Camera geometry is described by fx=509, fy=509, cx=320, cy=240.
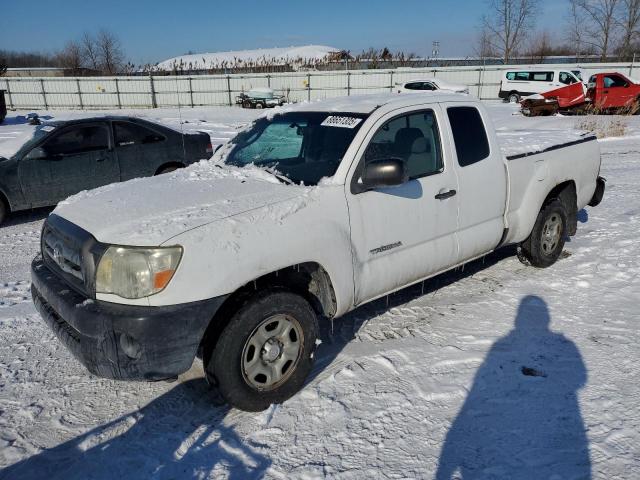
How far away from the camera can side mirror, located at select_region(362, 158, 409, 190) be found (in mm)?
3344

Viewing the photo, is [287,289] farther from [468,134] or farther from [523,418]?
[468,134]

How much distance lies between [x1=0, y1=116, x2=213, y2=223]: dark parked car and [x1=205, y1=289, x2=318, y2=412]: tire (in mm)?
5818

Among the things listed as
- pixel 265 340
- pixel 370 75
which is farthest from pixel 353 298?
pixel 370 75

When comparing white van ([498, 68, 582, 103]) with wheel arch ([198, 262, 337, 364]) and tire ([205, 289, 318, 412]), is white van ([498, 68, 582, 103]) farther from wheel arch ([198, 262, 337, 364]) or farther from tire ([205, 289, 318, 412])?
tire ([205, 289, 318, 412])

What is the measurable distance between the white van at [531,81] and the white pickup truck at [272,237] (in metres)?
24.4

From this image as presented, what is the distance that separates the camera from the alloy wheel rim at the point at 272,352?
311 cm

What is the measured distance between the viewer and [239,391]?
3070mm

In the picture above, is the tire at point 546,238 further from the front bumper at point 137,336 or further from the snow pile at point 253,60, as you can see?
the snow pile at point 253,60

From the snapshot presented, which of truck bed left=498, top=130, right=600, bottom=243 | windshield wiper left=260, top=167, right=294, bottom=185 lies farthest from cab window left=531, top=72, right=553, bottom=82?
windshield wiper left=260, top=167, right=294, bottom=185

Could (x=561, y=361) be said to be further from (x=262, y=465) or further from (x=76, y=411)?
(x=76, y=411)

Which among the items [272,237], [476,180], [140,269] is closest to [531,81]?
[476,180]

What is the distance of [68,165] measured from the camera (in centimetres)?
767

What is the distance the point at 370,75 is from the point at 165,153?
2496 centimetres

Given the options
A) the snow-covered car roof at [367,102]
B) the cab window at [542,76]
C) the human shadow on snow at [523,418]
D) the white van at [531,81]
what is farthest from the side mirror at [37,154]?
the cab window at [542,76]
